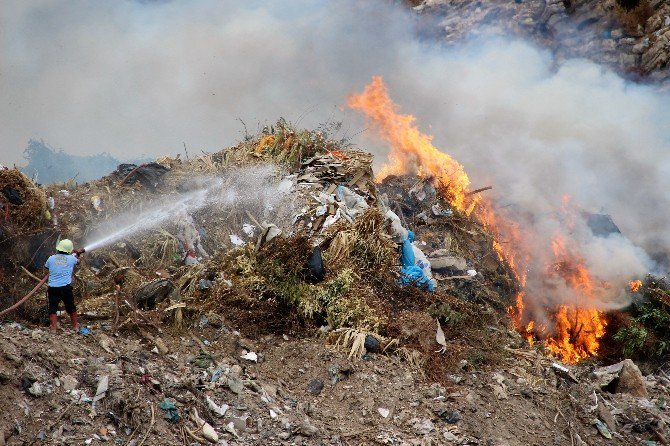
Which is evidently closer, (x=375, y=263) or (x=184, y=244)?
(x=375, y=263)

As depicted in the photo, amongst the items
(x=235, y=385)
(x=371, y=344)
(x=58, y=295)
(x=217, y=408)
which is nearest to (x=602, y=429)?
(x=371, y=344)

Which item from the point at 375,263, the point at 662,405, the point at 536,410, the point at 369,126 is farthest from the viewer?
the point at 369,126

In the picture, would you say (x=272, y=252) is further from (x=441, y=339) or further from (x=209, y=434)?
(x=209, y=434)

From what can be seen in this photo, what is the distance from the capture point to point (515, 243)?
487 inches

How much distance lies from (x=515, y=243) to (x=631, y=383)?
5.71 metres

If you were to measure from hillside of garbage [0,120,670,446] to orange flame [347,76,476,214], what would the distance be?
10.1 ft

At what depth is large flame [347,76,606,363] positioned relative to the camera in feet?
36.3

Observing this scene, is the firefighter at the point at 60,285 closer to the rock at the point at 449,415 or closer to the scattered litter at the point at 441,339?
the rock at the point at 449,415

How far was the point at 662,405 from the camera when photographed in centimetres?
659

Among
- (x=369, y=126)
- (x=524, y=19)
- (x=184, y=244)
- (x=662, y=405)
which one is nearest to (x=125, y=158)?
(x=369, y=126)

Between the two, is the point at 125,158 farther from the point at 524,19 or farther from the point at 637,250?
the point at 637,250

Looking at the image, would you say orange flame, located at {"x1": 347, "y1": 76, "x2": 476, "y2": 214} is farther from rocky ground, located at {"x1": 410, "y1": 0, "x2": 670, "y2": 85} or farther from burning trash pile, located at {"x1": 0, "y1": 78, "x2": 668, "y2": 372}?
rocky ground, located at {"x1": 410, "y1": 0, "x2": 670, "y2": 85}

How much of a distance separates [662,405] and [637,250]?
6490 millimetres

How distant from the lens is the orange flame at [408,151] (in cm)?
1248
